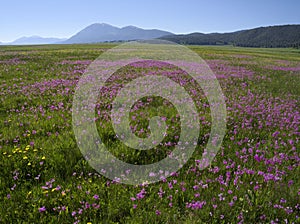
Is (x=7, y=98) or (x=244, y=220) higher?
(x=7, y=98)

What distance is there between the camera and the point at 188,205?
3.82 meters

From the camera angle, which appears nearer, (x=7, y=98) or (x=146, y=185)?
(x=146, y=185)

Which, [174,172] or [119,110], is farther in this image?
[119,110]

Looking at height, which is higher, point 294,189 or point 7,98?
point 7,98

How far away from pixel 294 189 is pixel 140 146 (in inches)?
126

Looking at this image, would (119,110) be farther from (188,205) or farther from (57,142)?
(188,205)

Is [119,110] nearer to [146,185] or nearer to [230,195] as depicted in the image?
[146,185]

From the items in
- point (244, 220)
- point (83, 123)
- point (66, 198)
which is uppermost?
point (83, 123)

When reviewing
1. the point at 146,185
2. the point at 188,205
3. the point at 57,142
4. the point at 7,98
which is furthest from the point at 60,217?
the point at 7,98

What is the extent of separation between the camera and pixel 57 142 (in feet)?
18.5

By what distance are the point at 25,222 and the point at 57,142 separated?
2.43 meters

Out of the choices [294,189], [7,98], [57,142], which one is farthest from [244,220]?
[7,98]

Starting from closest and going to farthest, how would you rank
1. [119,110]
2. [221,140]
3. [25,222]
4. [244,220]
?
[25,222] → [244,220] → [221,140] → [119,110]

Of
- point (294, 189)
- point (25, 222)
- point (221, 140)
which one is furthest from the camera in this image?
point (221, 140)
